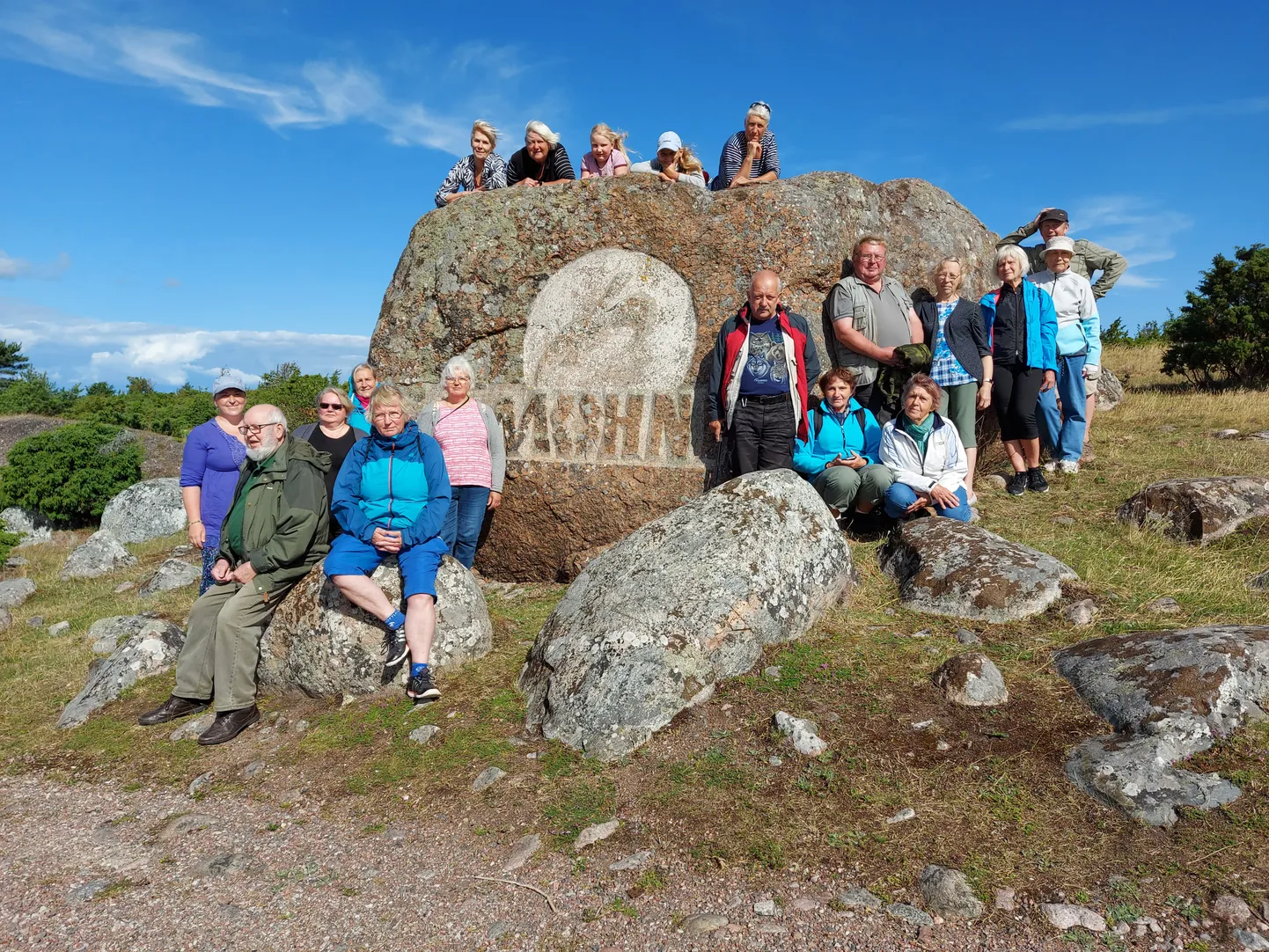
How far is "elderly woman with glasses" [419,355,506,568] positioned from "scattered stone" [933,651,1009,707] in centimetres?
336

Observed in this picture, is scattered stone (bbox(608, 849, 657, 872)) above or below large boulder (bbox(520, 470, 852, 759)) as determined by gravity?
below

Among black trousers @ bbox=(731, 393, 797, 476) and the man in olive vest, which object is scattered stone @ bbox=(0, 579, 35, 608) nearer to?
black trousers @ bbox=(731, 393, 797, 476)

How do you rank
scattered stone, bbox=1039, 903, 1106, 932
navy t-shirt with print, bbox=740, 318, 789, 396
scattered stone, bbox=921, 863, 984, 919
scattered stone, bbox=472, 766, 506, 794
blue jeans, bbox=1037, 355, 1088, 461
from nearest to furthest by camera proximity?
scattered stone, bbox=1039, 903, 1106, 932 < scattered stone, bbox=921, 863, 984, 919 < scattered stone, bbox=472, 766, 506, 794 < navy t-shirt with print, bbox=740, 318, 789, 396 < blue jeans, bbox=1037, 355, 1088, 461

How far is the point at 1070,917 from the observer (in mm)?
2721

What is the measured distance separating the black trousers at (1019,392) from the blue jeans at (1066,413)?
1.26 ft

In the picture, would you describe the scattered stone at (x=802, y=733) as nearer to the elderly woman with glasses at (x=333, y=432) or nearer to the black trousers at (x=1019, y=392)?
the elderly woman with glasses at (x=333, y=432)

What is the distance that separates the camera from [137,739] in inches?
196

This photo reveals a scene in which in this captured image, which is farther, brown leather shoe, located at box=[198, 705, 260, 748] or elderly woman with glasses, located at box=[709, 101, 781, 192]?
elderly woman with glasses, located at box=[709, 101, 781, 192]

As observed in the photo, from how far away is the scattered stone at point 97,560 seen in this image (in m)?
11.9

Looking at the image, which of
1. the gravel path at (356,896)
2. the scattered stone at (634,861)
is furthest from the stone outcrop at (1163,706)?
the scattered stone at (634,861)

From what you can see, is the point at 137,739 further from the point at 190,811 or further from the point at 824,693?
the point at 824,693

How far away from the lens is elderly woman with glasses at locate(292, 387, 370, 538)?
547cm

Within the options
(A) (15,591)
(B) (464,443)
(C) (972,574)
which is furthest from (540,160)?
(A) (15,591)

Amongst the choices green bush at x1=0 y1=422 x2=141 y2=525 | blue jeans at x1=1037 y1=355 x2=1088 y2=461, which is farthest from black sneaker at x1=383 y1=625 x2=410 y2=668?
green bush at x1=0 y1=422 x2=141 y2=525
